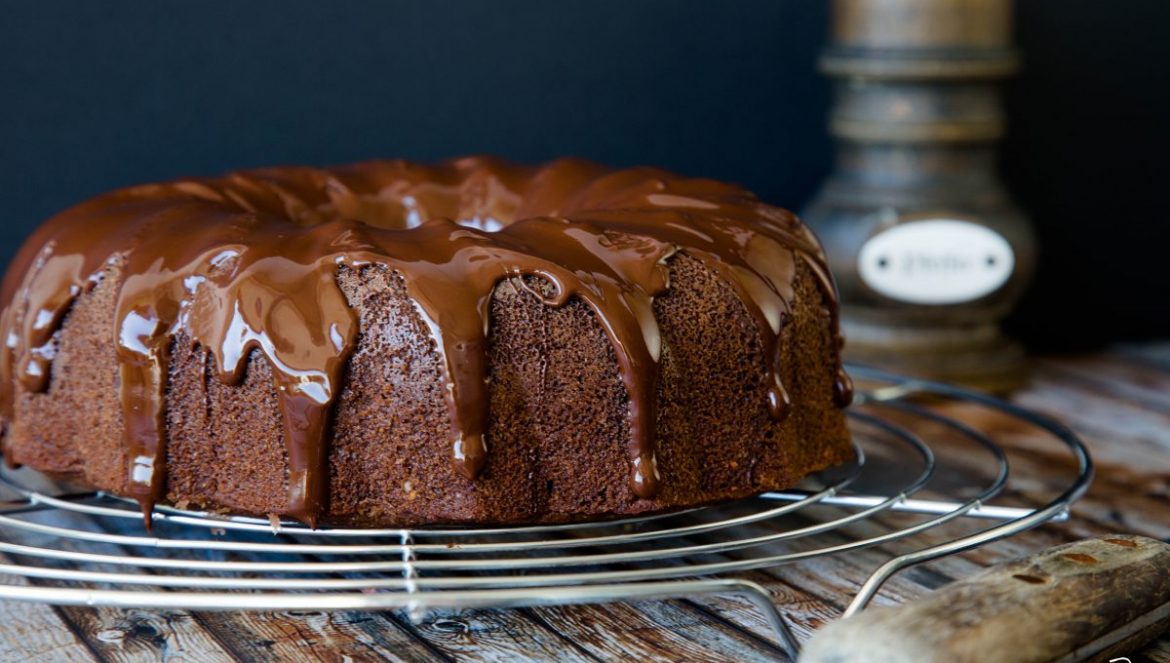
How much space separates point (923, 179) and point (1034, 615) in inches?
46.7

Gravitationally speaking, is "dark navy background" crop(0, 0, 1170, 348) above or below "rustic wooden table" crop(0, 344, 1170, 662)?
above

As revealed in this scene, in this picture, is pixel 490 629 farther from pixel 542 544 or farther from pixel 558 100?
pixel 558 100

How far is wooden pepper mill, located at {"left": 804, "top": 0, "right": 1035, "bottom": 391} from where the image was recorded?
81.6 inches

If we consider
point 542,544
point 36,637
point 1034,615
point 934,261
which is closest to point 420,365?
point 542,544

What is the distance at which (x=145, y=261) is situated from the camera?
133 centimetres

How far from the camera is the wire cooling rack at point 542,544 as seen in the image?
103cm

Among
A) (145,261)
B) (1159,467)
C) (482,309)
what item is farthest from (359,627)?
(1159,467)

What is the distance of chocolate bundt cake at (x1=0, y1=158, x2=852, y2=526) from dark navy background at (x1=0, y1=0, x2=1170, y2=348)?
2.39ft

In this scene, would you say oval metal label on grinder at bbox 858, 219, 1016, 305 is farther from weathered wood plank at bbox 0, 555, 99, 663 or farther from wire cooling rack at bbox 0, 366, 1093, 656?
weathered wood plank at bbox 0, 555, 99, 663

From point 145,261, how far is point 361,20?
0.97m

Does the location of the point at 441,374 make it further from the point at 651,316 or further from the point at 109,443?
the point at 109,443

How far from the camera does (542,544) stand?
117 cm

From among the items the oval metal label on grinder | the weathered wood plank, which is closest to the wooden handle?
the weathered wood plank

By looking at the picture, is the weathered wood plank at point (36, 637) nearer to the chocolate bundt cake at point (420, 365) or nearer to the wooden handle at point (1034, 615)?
the chocolate bundt cake at point (420, 365)
